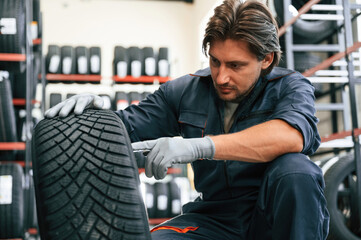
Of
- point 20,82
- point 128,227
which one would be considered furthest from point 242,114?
point 20,82

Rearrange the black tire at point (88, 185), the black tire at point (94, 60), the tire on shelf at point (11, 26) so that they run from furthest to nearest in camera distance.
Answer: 1. the black tire at point (94, 60)
2. the tire on shelf at point (11, 26)
3. the black tire at point (88, 185)

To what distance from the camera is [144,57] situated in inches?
209

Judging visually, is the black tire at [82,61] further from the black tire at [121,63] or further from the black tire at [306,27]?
the black tire at [306,27]

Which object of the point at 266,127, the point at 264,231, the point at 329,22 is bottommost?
the point at 264,231

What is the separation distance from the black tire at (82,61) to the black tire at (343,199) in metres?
3.50

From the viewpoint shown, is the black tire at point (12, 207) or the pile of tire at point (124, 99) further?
the pile of tire at point (124, 99)

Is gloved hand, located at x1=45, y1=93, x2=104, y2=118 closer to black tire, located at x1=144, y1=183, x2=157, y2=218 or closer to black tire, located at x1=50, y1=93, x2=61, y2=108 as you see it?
black tire, located at x1=144, y1=183, x2=157, y2=218

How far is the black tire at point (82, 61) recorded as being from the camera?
17.1 ft

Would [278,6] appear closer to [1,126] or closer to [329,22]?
[329,22]

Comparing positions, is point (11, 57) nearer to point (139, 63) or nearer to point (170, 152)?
point (139, 63)

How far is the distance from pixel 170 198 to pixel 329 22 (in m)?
2.58

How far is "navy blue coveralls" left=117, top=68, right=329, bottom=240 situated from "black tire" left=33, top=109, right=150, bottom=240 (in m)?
0.37

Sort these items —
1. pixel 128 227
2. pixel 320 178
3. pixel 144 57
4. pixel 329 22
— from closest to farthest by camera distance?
1. pixel 128 227
2. pixel 320 178
3. pixel 329 22
4. pixel 144 57

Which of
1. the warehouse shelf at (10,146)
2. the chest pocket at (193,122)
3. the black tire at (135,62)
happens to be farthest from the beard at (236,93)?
the black tire at (135,62)
